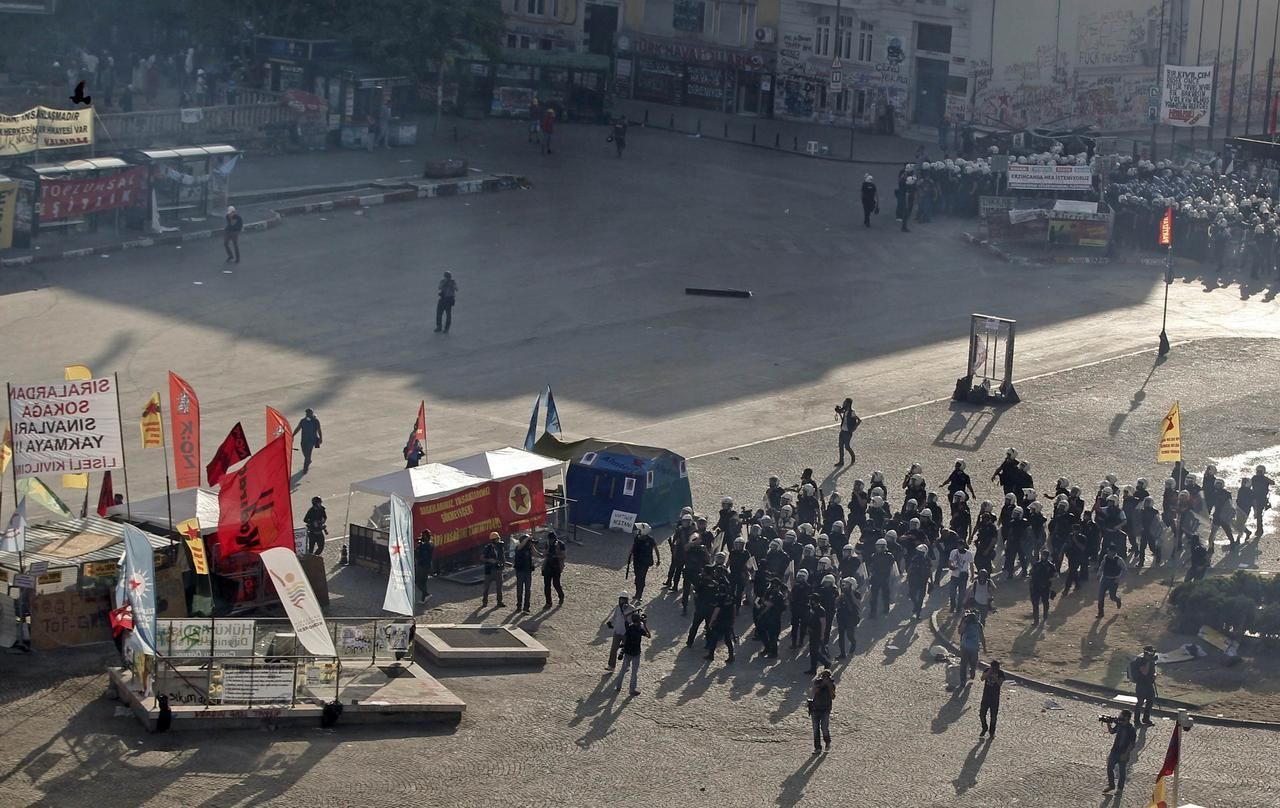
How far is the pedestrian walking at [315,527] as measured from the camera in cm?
2698

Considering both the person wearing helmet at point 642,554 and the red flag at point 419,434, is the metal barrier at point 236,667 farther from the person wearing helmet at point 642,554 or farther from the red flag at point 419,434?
the red flag at point 419,434

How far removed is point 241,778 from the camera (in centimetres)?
2009

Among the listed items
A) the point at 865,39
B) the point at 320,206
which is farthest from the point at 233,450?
the point at 865,39

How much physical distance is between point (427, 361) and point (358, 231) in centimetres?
1146

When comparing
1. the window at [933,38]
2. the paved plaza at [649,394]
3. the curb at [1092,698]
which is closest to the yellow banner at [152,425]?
the paved plaza at [649,394]

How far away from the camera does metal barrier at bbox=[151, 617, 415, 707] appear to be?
21.3m

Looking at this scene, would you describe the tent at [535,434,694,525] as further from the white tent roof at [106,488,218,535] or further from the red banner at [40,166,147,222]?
the red banner at [40,166,147,222]

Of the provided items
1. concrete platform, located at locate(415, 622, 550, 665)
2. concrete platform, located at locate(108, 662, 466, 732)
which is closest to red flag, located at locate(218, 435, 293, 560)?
concrete platform, located at locate(108, 662, 466, 732)

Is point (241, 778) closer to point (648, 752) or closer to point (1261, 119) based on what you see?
point (648, 752)

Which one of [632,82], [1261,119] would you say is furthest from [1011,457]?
[1261,119]

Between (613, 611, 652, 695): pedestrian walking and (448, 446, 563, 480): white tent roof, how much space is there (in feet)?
17.2

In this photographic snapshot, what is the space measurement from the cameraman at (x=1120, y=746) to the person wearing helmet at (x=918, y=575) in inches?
214

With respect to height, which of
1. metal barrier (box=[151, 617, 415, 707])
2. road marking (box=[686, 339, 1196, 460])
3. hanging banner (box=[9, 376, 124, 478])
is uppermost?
hanging banner (box=[9, 376, 124, 478])

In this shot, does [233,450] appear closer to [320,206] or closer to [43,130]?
[43,130]
